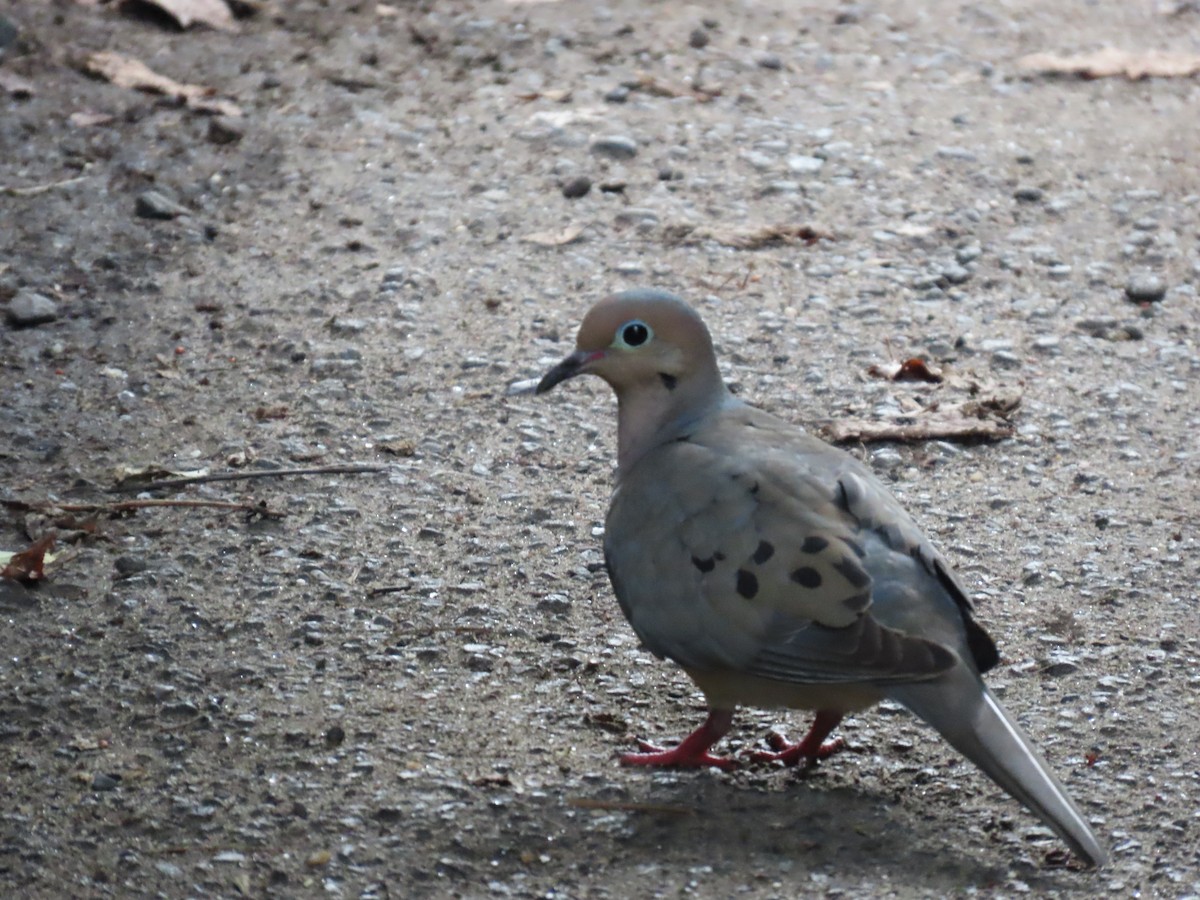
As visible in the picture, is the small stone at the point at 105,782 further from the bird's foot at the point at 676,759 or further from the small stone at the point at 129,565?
the bird's foot at the point at 676,759

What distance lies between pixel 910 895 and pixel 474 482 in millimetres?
1903

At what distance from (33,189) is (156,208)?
468 millimetres

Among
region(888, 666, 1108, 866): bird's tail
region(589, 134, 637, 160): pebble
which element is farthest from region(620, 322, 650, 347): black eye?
region(589, 134, 637, 160): pebble

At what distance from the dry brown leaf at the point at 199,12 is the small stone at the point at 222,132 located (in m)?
1.10

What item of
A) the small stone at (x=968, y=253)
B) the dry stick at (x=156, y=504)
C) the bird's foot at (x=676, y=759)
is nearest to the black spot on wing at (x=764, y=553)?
the bird's foot at (x=676, y=759)

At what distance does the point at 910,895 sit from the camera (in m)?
2.75

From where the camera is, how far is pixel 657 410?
3492 mm

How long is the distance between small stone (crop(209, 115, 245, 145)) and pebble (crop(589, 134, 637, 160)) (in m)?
1.36

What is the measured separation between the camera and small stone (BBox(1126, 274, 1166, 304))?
5.32 metres

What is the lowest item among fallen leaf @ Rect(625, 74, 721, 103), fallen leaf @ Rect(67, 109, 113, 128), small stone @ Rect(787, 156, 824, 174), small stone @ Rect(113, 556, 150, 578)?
small stone @ Rect(113, 556, 150, 578)

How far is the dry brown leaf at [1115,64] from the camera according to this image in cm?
710

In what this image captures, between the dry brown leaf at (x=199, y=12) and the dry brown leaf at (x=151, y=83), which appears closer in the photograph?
the dry brown leaf at (x=151, y=83)

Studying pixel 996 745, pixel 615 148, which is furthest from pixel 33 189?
pixel 996 745

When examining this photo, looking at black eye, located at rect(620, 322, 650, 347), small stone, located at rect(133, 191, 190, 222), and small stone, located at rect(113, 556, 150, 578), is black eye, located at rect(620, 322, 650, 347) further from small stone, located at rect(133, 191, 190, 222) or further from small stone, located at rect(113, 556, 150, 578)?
small stone, located at rect(133, 191, 190, 222)
